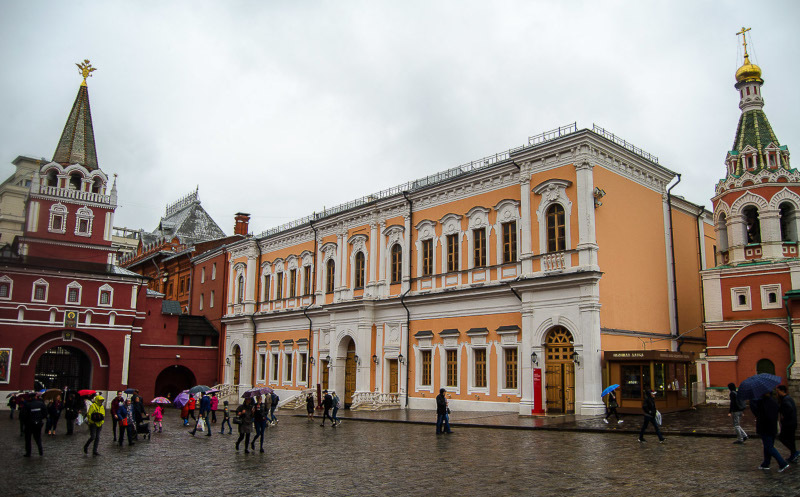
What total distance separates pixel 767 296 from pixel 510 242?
11.5 metres

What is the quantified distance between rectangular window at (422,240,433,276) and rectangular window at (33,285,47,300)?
2352cm

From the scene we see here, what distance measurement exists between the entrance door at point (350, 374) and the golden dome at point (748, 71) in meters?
24.3

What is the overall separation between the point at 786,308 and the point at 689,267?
498 centimetres

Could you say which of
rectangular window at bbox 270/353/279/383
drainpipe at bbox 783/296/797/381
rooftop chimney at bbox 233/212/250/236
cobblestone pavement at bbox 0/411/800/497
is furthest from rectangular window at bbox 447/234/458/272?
rooftop chimney at bbox 233/212/250/236

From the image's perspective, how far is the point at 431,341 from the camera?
103 feet

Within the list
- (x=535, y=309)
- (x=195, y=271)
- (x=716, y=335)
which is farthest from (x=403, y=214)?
(x=195, y=271)

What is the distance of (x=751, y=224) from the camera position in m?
31.3

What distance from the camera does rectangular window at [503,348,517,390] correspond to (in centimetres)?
2716

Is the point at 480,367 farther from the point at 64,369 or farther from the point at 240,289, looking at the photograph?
the point at 64,369

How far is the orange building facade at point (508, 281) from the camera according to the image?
25406 millimetres

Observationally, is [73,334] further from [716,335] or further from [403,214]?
[716,335]

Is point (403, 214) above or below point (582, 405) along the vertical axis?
above

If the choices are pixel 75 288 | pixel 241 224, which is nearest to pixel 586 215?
pixel 75 288

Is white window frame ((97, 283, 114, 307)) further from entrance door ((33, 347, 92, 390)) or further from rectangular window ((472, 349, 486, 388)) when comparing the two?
rectangular window ((472, 349, 486, 388))
